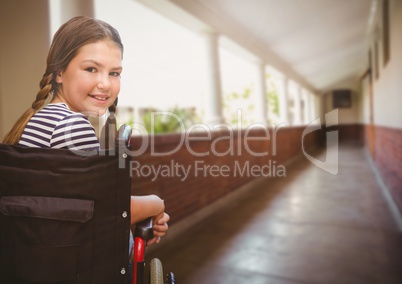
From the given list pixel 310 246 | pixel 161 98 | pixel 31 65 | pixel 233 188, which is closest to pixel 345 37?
pixel 233 188

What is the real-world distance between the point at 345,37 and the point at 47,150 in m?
8.65

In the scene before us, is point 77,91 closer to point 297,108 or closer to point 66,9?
point 66,9

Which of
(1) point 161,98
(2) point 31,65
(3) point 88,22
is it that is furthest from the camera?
(1) point 161,98

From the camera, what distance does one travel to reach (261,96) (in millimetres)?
6910

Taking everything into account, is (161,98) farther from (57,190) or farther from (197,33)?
(57,190)

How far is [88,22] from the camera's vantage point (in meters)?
0.87

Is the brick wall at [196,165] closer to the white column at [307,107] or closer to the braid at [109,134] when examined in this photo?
the braid at [109,134]

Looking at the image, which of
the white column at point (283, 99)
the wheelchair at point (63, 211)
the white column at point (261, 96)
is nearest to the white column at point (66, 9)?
the wheelchair at point (63, 211)

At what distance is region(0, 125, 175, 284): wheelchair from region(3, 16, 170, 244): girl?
6 cm

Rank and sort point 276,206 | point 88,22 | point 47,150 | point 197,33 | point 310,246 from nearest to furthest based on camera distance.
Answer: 1. point 47,150
2. point 88,22
3. point 310,246
4. point 276,206
5. point 197,33

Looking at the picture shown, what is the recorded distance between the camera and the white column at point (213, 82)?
4.30 meters

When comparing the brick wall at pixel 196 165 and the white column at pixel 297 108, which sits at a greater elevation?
the white column at pixel 297 108

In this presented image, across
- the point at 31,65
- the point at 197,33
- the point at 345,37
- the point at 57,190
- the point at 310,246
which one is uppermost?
the point at 345,37

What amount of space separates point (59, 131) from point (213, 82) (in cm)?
376
